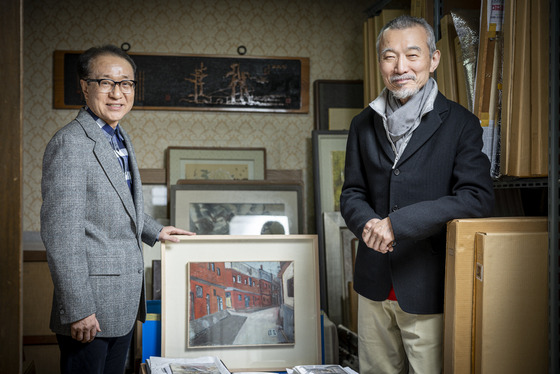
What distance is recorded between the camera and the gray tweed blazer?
5.28ft

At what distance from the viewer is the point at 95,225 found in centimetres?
171

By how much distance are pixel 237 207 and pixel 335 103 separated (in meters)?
1.01

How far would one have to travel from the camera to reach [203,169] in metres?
3.39

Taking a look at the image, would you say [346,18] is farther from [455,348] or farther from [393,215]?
[455,348]

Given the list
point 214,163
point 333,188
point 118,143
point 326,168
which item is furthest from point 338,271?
point 118,143

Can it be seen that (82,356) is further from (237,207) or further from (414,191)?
(237,207)

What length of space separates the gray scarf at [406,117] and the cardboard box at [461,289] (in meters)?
0.30

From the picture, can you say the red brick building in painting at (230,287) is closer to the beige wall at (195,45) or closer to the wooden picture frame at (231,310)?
the wooden picture frame at (231,310)

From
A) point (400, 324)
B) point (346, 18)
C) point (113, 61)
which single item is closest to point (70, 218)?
point (113, 61)

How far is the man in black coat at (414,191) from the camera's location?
5.22 feet

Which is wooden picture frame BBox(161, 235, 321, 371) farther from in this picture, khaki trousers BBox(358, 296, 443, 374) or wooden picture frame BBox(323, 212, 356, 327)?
wooden picture frame BBox(323, 212, 356, 327)

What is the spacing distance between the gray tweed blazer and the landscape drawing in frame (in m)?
0.39

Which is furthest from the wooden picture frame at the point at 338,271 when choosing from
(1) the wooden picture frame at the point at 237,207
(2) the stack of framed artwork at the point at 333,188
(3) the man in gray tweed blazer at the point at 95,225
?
(3) the man in gray tweed blazer at the point at 95,225

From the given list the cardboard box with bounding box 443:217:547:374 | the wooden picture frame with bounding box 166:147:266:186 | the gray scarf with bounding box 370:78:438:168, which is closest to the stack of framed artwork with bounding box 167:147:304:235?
the wooden picture frame with bounding box 166:147:266:186
